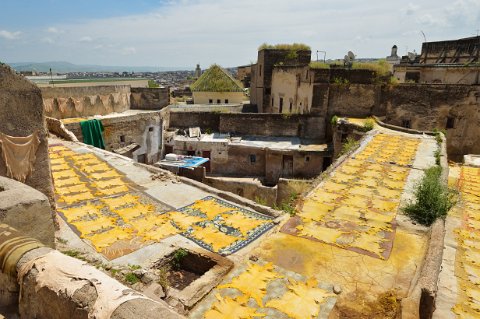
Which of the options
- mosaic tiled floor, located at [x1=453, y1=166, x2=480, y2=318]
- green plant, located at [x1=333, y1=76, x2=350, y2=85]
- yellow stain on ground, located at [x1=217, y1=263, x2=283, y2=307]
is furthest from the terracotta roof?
yellow stain on ground, located at [x1=217, y1=263, x2=283, y2=307]

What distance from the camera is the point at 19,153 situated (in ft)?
21.2

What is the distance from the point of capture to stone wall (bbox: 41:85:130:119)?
19.6m

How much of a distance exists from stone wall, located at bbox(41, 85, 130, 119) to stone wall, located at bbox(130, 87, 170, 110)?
570 millimetres

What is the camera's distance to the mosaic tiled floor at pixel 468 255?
504 cm

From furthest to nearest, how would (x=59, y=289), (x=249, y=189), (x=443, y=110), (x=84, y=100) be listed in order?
(x=84, y=100), (x=443, y=110), (x=249, y=189), (x=59, y=289)

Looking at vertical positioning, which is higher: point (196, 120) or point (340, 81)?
point (340, 81)

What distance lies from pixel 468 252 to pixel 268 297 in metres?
4.57

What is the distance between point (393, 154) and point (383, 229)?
6.94 m

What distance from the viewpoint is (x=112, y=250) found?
651cm

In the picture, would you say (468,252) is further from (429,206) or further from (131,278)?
(131,278)

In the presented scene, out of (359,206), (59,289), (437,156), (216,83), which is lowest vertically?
(359,206)

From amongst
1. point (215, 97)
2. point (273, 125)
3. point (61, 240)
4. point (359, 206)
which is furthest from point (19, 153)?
point (215, 97)

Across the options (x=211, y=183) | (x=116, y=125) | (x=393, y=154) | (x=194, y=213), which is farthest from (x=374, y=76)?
(x=194, y=213)

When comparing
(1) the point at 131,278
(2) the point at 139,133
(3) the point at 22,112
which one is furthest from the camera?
(2) the point at 139,133
